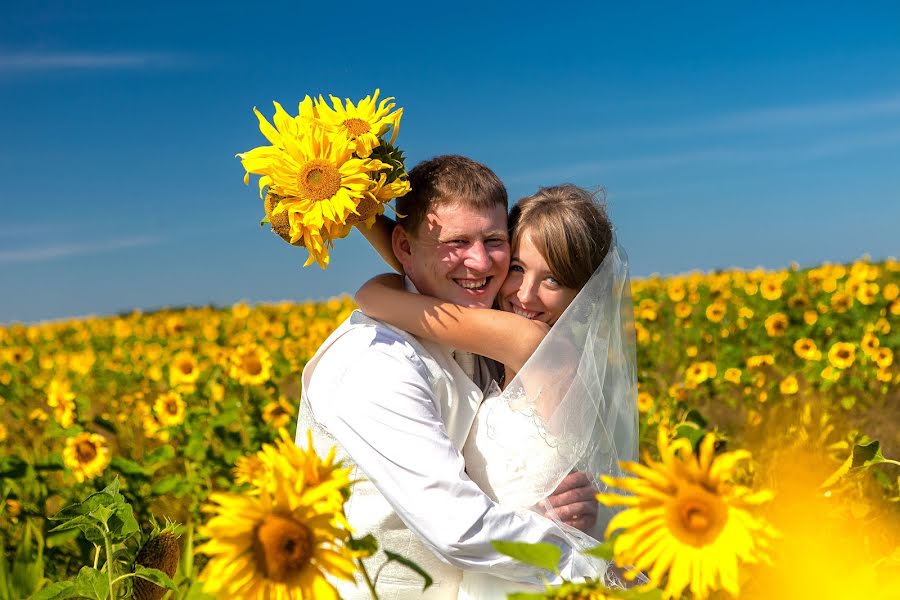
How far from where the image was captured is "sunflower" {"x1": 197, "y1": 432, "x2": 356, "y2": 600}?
44.1 inches

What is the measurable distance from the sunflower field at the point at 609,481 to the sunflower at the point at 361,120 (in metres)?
1.05

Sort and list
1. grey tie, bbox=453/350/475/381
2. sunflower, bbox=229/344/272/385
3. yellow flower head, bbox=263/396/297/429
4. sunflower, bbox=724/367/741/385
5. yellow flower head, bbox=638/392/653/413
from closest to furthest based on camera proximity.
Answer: grey tie, bbox=453/350/475/381
yellow flower head, bbox=263/396/297/429
sunflower, bbox=229/344/272/385
yellow flower head, bbox=638/392/653/413
sunflower, bbox=724/367/741/385

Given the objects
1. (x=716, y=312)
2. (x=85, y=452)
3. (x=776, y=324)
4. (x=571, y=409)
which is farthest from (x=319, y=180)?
(x=716, y=312)

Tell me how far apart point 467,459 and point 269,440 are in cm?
260

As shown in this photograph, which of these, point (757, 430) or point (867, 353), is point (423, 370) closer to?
point (757, 430)

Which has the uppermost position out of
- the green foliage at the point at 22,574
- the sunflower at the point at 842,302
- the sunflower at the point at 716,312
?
the sunflower at the point at 842,302

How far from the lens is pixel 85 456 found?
4.45m

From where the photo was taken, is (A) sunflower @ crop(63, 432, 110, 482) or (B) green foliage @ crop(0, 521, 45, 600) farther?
(A) sunflower @ crop(63, 432, 110, 482)

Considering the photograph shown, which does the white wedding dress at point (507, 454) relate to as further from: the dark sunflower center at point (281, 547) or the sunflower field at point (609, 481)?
the dark sunflower center at point (281, 547)

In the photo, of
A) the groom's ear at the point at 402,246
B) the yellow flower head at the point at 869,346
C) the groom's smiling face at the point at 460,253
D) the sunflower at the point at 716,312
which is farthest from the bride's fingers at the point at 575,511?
the sunflower at the point at 716,312

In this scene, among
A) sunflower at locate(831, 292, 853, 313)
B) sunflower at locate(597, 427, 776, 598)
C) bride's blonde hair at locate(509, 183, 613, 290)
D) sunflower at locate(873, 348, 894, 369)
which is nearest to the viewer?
sunflower at locate(597, 427, 776, 598)

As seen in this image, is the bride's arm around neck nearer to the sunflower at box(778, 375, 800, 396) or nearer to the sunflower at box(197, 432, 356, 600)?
the sunflower at box(197, 432, 356, 600)

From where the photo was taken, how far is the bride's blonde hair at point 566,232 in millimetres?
3082

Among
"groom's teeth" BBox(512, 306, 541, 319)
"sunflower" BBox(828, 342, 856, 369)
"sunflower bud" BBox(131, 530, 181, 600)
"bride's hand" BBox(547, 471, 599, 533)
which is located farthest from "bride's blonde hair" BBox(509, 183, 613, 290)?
"sunflower" BBox(828, 342, 856, 369)
